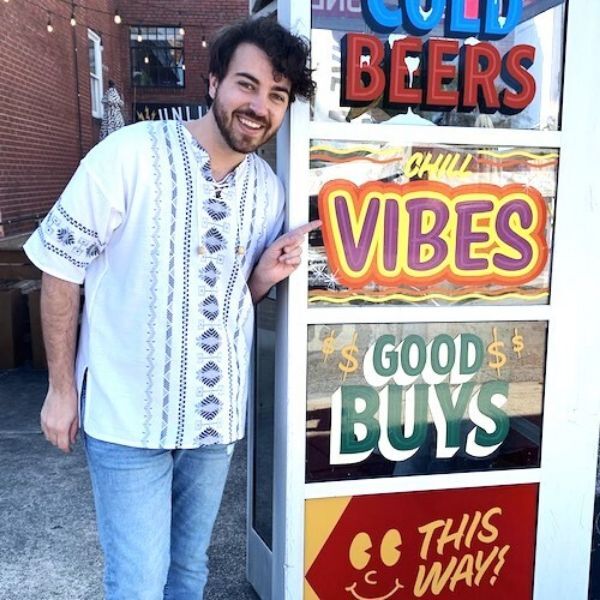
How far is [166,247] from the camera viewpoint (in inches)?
65.2

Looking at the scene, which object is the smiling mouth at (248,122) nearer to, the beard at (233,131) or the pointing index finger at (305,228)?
the beard at (233,131)

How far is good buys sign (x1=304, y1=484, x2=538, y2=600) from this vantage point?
6.59 ft

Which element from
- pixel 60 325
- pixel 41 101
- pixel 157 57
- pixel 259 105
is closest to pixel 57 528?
pixel 60 325

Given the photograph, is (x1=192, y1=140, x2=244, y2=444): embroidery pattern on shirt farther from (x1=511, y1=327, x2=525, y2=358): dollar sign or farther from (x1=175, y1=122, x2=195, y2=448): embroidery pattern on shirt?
(x1=511, y1=327, x2=525, y2=358): dollar sign

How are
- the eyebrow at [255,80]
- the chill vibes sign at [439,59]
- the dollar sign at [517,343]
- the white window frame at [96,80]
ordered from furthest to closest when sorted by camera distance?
1. the white window frame at [96,80]
2. the dollar sign at [517,343]
3. the chill vibes sign at [439,59]
4. the eyebrow at [255,80]

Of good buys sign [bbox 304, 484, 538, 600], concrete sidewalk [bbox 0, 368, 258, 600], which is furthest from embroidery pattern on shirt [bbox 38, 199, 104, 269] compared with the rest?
concrete sidewalk [bbox 0, 368, 258, 600]

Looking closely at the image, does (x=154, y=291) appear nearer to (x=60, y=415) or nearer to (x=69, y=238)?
(x=69, y=238)

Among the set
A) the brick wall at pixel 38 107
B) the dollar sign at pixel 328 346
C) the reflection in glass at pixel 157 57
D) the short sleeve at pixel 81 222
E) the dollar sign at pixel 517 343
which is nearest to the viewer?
the short sleeve at pixel 81 222

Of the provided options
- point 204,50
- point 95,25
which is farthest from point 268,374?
point 204,50

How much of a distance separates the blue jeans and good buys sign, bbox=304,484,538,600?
357 millimetres

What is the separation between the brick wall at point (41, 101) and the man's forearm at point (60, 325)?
19.0 feet

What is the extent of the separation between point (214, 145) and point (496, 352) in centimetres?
Result: 107

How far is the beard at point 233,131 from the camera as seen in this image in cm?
167

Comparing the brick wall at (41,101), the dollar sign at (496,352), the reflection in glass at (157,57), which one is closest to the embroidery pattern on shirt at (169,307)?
the dollar sign at (496,352)
